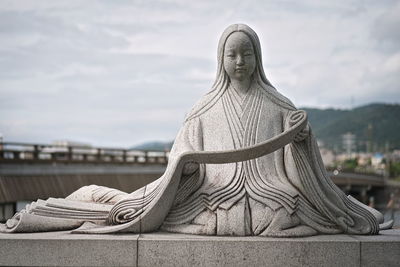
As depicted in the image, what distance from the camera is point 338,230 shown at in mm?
6309

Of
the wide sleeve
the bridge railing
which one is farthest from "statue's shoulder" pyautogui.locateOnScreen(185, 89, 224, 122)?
the bridge railing

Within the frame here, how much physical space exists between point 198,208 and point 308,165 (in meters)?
1.37

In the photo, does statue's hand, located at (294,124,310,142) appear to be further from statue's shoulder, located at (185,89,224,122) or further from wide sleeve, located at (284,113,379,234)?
statue's shoulder, located at (185,89,224,122)

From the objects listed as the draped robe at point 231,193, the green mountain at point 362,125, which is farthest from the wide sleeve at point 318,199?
the green mountain at point 362,125

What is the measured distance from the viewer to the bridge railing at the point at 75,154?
18.3 metres

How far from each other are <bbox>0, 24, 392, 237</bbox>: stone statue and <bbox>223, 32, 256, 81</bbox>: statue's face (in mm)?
12

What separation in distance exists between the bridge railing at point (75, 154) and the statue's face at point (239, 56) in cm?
1244

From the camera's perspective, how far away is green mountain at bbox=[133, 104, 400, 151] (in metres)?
110

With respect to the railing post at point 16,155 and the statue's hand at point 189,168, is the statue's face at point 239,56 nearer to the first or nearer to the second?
the statue's hand at point 189,168

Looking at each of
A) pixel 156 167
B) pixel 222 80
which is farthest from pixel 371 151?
pixel 222 80

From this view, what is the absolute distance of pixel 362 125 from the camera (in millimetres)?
120438

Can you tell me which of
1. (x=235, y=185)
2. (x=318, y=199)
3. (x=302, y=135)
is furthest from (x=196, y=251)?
(x=302, y=135)

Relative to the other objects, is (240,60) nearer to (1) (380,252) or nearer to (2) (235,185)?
Result: (2) (235,185)

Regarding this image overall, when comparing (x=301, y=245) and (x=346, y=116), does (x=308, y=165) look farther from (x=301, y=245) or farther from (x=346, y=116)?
(x=346, y=116)
